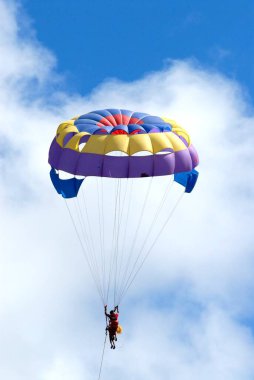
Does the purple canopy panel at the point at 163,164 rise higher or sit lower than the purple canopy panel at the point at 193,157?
lower

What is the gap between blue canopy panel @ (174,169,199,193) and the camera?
4378cm

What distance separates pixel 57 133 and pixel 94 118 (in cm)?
191

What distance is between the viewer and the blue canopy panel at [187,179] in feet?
144

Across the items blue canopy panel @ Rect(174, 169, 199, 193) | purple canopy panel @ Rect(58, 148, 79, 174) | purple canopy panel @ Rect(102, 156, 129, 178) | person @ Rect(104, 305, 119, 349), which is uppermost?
blue canopy panel @ Rect(174, 169, 199, 193)

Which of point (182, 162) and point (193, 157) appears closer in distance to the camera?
point (182, 162)

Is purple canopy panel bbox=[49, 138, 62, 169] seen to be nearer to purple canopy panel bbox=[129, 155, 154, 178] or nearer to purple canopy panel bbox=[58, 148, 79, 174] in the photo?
purple canopy panel bbox=[58, 148, 79, 174]

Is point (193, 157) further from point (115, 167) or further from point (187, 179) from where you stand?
point (115, 167)

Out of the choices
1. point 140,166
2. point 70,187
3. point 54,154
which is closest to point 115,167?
point 140,166

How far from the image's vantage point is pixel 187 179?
43.9 m

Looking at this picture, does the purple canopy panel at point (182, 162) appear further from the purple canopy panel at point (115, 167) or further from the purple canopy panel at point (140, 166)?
the purple canopy panel at point (115, 167)

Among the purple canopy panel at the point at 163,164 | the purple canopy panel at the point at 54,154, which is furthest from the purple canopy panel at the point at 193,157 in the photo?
the purple canopy panel at the point at 54,154

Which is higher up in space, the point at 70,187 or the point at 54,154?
the point at 54,154

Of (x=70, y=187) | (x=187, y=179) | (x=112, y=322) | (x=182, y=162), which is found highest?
(x=187, y=179)

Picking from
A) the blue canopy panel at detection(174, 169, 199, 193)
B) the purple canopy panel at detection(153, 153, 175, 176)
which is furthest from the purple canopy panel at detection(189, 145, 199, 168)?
the purple canopy panel at detection(153, 153, 175, 176)
